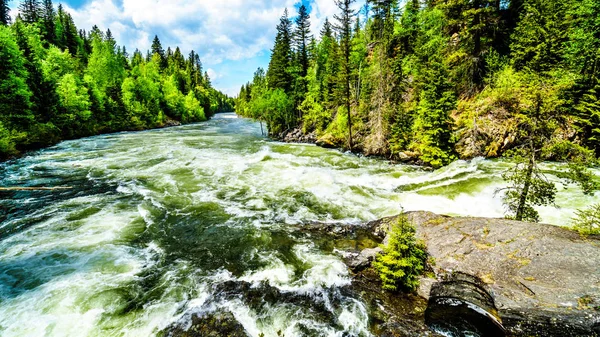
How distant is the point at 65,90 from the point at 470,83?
51.8m

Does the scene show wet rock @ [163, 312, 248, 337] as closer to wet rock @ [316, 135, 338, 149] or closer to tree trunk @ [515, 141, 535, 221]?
tree trunk @ [515, 141, 535, 221]

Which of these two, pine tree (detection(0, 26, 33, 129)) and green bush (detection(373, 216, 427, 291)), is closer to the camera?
green bush (detection(373, 216, 427, 291))

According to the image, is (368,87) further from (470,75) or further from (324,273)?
(324,273)

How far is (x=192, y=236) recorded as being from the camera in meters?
10.7

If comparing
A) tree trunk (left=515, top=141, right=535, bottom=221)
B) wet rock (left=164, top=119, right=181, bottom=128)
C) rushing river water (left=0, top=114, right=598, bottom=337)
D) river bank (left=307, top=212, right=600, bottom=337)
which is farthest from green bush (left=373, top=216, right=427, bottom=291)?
wet rock (left=164, top=119, right=181, bottom=128)

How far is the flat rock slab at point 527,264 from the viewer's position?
17.3ft

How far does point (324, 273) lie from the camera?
26.5ft

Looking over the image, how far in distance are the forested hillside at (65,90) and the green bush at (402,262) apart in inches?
1288

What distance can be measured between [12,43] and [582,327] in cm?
4583

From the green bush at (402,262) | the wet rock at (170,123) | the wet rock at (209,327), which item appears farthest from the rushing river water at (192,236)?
the wet rock at (170,123)

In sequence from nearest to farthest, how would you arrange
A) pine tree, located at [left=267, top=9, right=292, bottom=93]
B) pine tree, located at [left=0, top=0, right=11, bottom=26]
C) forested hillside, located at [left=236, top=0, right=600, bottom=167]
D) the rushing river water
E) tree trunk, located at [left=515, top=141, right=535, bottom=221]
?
the rushing river water
tree trunk, located at [left=515, top=141, right=535, bottom=221]
forested hillside, located at [left=236, top=0, right=600, bottom=167]
pine tree, located at [left=267, top=9, right=292, bottom=93]
pine tree, located at [left=0, top=0, right=11, bottom=26]

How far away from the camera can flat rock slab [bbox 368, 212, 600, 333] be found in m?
5.26

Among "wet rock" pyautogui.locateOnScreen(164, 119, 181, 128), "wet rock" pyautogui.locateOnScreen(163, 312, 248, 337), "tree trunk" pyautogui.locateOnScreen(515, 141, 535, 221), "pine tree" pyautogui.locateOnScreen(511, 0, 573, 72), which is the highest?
"pine tree" pyautogui.locateOnScreen(511, 0, 573, 72)

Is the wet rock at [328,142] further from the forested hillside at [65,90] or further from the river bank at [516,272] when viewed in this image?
the forested hillside at [65,90]
